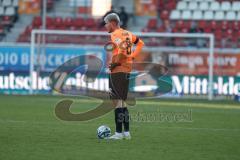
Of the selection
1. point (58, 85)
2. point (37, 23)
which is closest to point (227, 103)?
point (58, 85)

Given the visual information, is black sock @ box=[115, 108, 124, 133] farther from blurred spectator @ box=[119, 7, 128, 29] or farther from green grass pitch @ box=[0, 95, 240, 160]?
blurred spectator @ box=[119, 7, 128, 29]

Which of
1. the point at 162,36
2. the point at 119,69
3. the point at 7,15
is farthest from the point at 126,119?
the point at 7,15

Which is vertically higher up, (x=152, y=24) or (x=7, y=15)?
(x=7, y=15)

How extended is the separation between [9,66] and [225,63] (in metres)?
7.98

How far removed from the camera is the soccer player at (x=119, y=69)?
12445mm

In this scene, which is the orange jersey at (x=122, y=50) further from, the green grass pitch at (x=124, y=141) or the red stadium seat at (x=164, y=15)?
the red stadium seat at (x=164, y=15)

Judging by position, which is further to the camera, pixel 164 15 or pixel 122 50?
pixel 164 15

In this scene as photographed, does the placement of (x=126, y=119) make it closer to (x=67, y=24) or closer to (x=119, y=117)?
(x=119, y=117)

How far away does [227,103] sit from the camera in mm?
25062

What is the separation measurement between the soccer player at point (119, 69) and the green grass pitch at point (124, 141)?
1.20ft

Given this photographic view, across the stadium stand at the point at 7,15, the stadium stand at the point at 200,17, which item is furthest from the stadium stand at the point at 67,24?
the stadium stand at the point at 200,17

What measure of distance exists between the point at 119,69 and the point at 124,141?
1.21 metres

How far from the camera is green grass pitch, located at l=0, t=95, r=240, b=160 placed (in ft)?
34.1

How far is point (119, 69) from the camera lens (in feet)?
41.2
